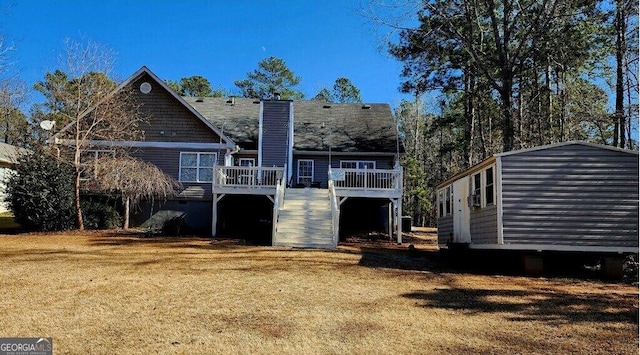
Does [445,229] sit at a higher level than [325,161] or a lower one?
lower

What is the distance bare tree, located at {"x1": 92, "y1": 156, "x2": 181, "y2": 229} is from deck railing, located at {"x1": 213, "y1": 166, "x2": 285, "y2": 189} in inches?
103

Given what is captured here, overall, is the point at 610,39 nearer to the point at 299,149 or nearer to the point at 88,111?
the point at 299,149

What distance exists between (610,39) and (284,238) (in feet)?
51.1

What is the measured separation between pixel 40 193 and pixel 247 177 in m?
7.20

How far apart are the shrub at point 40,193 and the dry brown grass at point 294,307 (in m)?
5.55

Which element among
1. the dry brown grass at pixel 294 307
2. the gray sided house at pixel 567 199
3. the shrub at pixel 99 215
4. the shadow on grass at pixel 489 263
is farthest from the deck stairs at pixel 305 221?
the shrub at pixel 99 215

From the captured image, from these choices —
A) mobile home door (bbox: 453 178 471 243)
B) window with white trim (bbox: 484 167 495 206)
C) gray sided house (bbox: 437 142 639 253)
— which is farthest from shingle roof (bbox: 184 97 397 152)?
gray sided house (bbox: 437 142 639 253)

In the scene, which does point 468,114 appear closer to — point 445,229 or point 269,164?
point 445,229

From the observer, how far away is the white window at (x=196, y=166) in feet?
64.2

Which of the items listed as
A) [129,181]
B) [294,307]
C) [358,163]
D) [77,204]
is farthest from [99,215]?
[294,307]

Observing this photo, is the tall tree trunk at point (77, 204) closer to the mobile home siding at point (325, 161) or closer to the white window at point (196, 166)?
the white window at point (196, 166)

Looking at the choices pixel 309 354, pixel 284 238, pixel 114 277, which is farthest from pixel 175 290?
pixel 284 238

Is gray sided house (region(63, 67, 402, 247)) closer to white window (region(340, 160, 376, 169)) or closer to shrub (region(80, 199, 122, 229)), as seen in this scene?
white window (region(340, 160, 376, 169))

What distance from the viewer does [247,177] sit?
58.8ft
